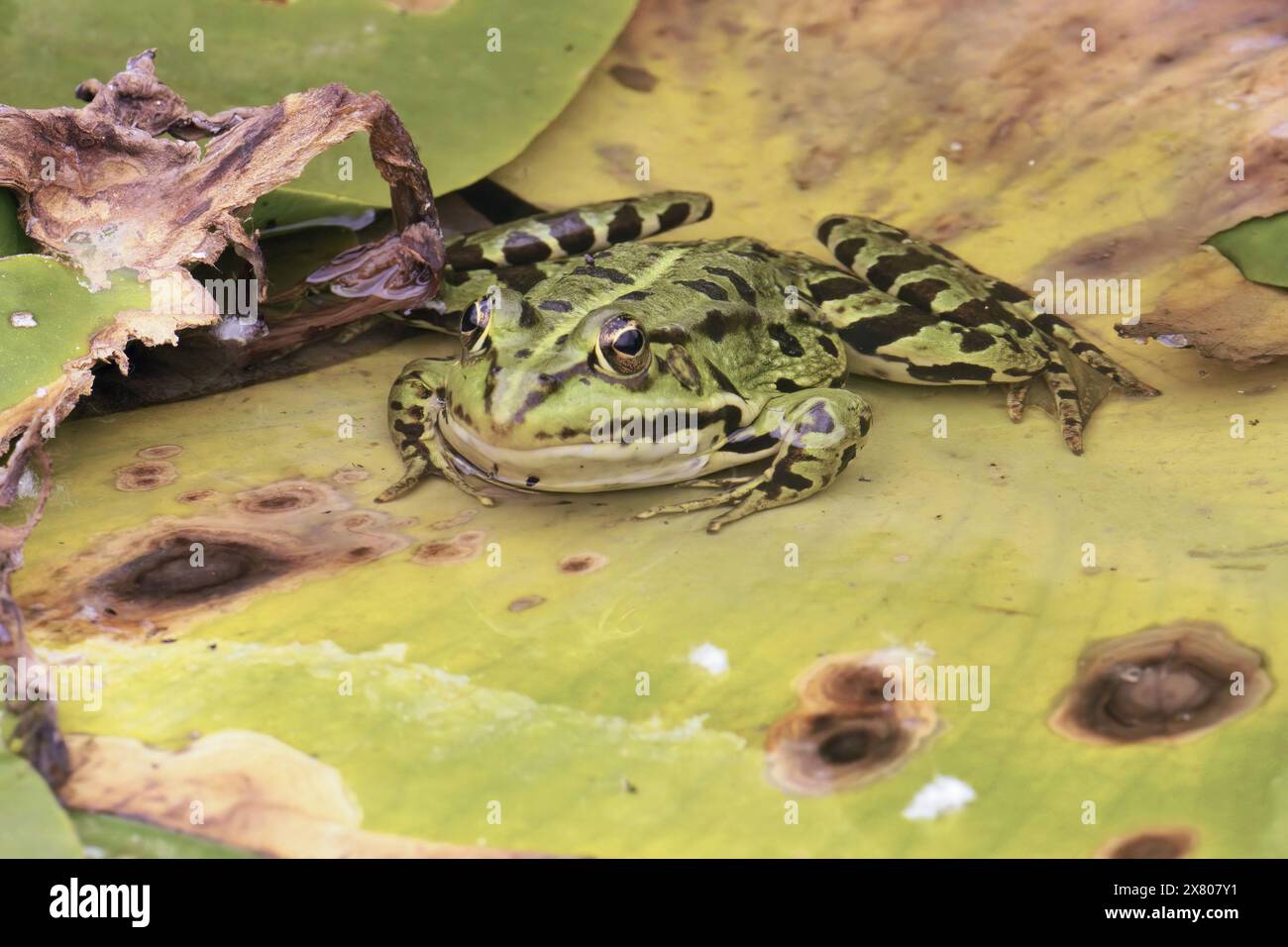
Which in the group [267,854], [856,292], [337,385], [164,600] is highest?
[856,292]

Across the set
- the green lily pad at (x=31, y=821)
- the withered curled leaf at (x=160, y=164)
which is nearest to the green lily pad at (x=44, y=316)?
the withered curled leaf at (x=160, y=164)

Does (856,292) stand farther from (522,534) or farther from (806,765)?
(806,765)

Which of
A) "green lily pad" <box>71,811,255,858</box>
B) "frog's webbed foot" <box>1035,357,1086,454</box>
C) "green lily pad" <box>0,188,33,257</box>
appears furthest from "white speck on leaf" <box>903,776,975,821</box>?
"green lily pad" <box>0,188,33,257</box>

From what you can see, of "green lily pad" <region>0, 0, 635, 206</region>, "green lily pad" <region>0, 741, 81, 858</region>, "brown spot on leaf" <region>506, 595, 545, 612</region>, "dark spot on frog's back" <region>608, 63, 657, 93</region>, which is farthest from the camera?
"dark spot on frog's back" <region>608, 63, 657, 93</region>

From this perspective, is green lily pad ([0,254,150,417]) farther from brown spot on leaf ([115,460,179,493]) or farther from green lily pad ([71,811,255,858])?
green lily pad ([71,811,255,858])

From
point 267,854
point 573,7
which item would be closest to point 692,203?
point 573,7

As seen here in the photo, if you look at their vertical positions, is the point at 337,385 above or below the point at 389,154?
below
